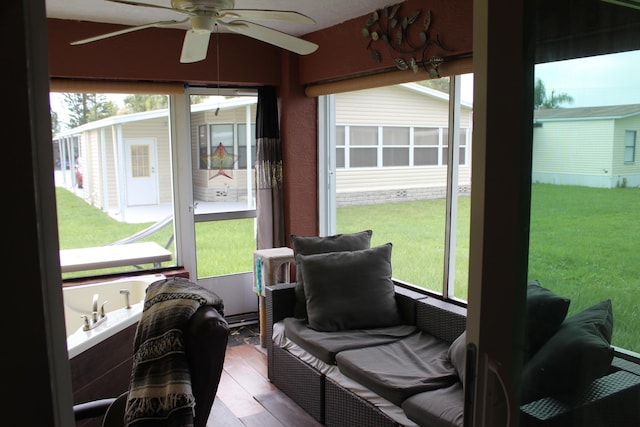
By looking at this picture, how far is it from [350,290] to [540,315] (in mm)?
2334

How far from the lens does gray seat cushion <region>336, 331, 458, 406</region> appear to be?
2680 mm

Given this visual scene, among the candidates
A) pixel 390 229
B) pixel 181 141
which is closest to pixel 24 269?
pixel 390 229

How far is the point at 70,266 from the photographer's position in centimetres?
436

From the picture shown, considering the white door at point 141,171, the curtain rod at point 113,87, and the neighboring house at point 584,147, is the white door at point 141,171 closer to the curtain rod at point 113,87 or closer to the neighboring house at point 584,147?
the curtain rod at point 113,87

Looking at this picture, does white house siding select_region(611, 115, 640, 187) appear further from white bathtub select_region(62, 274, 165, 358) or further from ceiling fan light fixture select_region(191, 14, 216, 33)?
white bathtub select_region(62, 274, 165, 358)

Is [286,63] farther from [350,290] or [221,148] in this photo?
[350,290]

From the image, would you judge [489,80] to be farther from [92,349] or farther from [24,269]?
[92,349]

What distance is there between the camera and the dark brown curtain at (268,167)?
494 centimetres

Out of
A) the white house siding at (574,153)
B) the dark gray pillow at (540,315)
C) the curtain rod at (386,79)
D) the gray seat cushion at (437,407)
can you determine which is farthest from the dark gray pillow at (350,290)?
the white house siding at (574,153)

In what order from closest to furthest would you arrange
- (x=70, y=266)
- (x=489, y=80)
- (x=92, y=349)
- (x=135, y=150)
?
(x=489, y=80) < (x=92, y=349) < (x=70, y=266) < (x=135, y=150)

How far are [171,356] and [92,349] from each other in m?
1.14

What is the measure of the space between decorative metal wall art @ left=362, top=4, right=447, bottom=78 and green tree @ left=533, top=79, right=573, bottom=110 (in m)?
2.26

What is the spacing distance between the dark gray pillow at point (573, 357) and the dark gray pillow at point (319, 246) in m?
2.61

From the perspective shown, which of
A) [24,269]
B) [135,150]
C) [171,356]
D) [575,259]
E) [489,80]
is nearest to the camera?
[24,269]
